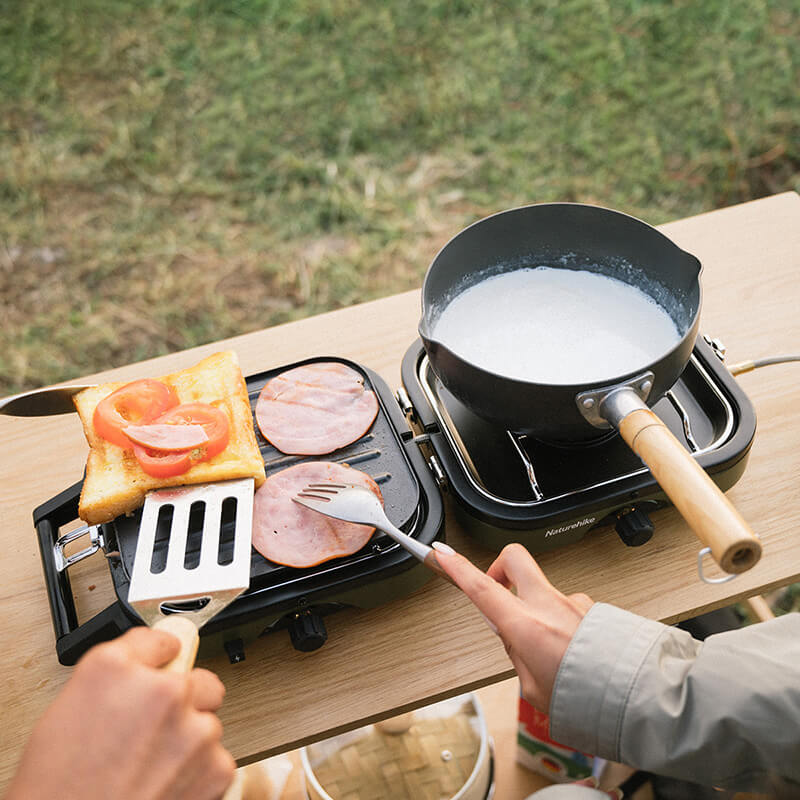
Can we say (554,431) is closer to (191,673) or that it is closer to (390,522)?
(390,522)

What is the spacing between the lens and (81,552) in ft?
4.02

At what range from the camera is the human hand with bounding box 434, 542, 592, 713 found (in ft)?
3.20

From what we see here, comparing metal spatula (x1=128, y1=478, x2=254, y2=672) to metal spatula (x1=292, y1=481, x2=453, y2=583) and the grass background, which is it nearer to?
metal spatula (x1=292, y1=481, x2=453, y2=583)

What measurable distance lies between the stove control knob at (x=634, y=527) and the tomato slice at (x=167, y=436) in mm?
624

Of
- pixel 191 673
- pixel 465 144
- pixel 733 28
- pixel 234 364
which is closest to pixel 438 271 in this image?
pixel 234 364

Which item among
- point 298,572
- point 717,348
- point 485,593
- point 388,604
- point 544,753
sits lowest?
point 544,753

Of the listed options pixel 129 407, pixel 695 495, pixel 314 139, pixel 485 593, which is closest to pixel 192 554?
pixel 129 407

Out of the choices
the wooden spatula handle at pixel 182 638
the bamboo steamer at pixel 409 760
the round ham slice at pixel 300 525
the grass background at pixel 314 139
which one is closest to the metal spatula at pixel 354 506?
the round ham slice at pixel 300 525

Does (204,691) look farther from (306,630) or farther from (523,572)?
(523,572)

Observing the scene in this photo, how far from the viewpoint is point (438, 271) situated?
1.21 meters

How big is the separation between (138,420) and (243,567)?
13.1 inches

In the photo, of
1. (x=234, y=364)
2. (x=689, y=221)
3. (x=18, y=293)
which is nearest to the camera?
(x=234, y=364)

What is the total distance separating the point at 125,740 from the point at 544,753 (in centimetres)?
92

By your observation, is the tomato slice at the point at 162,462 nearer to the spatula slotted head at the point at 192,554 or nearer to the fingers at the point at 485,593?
the spatula slotted head at the point at 192,554
